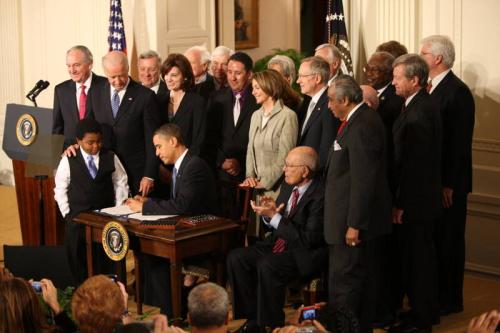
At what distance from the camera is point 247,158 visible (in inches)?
264

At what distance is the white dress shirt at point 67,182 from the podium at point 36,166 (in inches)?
17.0

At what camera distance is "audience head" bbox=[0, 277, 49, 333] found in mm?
3783

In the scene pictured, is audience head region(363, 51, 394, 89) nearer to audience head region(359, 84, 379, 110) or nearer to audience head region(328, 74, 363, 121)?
audience head region(359, 84, 379, 110)

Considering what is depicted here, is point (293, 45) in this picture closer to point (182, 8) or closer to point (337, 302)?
point (182, 8)

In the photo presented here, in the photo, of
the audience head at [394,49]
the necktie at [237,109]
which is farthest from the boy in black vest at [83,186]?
the audience head at [394,49]

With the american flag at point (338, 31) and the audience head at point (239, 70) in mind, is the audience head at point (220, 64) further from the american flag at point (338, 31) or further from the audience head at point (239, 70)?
the american flag at point (338, 31)

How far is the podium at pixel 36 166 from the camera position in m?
7.09

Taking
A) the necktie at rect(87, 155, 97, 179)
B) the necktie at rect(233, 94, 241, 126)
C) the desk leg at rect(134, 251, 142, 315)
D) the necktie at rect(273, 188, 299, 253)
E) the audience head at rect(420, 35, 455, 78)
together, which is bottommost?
the desk leg at rect(134, 251, 142, 315)

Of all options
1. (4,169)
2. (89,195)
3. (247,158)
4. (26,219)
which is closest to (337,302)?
(247,158)

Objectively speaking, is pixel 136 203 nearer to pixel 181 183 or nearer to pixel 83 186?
pixel 181 183

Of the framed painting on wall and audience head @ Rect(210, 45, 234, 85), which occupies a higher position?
the framed painting on wall

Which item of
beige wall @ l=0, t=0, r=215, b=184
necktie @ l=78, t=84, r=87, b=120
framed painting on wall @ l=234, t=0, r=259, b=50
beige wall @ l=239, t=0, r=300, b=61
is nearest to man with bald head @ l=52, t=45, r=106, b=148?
necktie @ l=78, t=84, r=87, b=120

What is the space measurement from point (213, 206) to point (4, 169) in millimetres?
6271

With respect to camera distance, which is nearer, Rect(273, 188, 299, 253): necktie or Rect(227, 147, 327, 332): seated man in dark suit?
Rect(227, 147, 327, 332): seated man in dark suit
